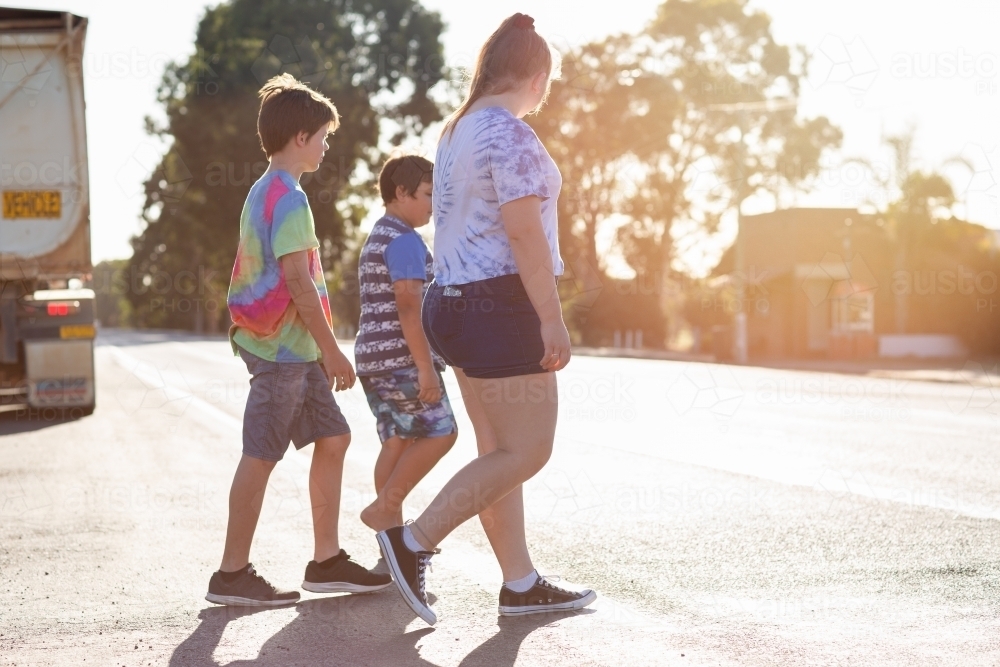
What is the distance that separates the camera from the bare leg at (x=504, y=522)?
13.1 feet

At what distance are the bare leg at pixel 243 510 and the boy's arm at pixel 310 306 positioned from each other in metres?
0.42

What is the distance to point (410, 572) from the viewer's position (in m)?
3.71

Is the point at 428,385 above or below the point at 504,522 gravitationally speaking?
above

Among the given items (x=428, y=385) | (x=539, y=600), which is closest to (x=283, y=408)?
(x=428, y=385)

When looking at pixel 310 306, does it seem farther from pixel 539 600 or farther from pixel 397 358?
pixel 539 600

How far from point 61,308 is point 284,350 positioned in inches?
359

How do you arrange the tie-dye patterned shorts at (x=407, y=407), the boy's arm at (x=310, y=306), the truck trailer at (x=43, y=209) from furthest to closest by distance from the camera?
the truck trailer at (x=43, y=209) < the tie-dye patterned shorts at (x=407, y=407) < the boy's arm at (x=310, y=306)

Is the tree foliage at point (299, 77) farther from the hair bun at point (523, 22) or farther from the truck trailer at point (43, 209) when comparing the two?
the hair bun at point (523, 22)

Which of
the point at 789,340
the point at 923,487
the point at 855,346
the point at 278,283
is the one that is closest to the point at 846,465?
the point at 923,487

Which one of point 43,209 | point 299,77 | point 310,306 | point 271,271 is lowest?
point 310,306

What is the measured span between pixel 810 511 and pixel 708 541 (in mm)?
976

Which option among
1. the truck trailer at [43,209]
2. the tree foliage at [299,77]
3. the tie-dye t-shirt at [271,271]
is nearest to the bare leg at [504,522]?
the tie-dye t-shirt at [271,271]

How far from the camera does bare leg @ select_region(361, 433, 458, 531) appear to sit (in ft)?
15.3

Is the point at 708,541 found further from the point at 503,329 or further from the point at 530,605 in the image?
the point at 503,329
